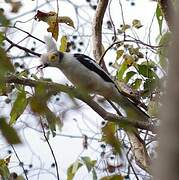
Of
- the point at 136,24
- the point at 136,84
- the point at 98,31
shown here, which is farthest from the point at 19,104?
the point at 136,24

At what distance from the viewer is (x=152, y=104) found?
1781 millimetres

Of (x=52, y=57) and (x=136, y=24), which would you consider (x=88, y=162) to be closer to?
(x=52, y=57)

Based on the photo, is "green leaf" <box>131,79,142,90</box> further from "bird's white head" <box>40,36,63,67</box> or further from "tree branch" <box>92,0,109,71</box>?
"bird's white head" <box>40,36,63,67</box>

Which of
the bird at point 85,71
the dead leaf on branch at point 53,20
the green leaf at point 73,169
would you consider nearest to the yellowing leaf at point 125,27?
the bird at point 85,71

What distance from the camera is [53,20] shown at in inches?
79.5

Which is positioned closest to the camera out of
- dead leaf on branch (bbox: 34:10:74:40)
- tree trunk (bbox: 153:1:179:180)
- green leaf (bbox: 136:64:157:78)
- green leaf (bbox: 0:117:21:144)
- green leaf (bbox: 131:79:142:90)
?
tree trunk (bbox: 153:1:179:180)

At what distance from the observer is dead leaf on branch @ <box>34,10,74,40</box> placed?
6.47 ft

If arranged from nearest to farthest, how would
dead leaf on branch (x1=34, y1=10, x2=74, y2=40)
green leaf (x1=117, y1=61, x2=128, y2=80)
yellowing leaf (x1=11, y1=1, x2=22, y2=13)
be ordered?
yellowing leaf (x1=11, y1=1, x2=22, y2=13) → dead leaf on branch (x1=34, y1=10, x2=74, y2=40) → green leaf (x1=117, y1=61, x2=128, y2=80)

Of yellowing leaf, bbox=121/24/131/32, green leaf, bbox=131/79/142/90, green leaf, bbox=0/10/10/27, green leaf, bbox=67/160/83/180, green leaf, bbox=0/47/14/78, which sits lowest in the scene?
green leaf, bbox=67/160/83/180

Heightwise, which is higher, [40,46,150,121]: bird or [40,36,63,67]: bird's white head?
[40,36,63,67]: bird's white head

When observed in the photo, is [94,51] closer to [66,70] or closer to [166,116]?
[66,70]

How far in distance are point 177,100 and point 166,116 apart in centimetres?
1

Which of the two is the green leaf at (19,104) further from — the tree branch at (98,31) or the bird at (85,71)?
the bird at (85,71)

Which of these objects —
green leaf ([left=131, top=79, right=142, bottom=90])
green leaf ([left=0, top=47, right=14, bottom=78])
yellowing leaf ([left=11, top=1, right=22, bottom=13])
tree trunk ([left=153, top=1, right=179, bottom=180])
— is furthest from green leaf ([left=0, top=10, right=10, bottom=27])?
green leaf ([left=131, top=79, right=142, bottom=90])
